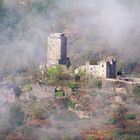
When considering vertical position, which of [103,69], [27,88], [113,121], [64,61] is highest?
[64,61]

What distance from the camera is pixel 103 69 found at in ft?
60.1

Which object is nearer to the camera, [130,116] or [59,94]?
[130,116]

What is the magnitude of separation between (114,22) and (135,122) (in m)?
7.88

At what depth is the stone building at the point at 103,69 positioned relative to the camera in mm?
18297

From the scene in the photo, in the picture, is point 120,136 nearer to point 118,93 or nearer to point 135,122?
point 135,122

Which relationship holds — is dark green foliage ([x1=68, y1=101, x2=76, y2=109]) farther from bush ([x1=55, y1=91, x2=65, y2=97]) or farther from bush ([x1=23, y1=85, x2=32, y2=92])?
bush ([x1=23, y1=85, x2=32, y2=92])

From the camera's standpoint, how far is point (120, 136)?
49.3 ft

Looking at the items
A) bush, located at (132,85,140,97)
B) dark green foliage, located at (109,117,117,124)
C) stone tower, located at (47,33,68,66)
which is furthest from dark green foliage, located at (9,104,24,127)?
stone tower, located at (47,33,68,66)

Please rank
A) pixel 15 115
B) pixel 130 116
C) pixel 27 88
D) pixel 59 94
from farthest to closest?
1. pixel 27 88
2. pixel 59 94
3. pixel 130 116
4. pixel 15 115

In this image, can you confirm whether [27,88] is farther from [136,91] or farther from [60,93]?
[136,91]

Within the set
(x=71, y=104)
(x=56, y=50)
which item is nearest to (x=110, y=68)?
(x=56, y=50)

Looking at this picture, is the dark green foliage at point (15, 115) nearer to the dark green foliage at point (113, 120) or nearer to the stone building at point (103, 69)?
the dark green foliage at point (113, 120)

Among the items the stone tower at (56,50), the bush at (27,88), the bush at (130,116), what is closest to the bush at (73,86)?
the bush at (27,88)

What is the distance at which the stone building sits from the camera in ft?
60.0
